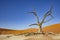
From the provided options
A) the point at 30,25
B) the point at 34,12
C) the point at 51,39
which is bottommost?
the point at 51,39

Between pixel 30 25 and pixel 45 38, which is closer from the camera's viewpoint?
pixel 45 38

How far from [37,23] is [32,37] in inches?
212

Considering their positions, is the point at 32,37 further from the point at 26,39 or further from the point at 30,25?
the point at 30,25

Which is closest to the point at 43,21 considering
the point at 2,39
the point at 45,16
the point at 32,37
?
the point at 45,16

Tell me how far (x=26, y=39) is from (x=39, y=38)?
Answer: 1.31 meters

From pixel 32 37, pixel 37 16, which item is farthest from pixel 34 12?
pixel 32 37

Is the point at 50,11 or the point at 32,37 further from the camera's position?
the point at 50,11

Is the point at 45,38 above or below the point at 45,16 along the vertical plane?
below

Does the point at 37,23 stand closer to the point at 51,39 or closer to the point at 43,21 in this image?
the point at 43,21

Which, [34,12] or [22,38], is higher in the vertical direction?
[34,12]

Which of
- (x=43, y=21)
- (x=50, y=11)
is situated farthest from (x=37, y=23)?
(x=50, y=11)

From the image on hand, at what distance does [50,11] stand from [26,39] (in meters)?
7.84

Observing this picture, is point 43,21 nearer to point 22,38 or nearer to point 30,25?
point 30,25

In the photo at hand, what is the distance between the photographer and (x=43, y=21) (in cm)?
2395
